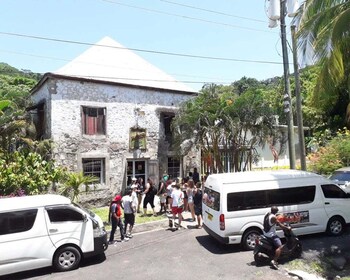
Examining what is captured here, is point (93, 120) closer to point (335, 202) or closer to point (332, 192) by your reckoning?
point (332, 192)

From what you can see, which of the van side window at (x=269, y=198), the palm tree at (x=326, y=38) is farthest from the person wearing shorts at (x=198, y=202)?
the palm tree at (x=326, y=38)

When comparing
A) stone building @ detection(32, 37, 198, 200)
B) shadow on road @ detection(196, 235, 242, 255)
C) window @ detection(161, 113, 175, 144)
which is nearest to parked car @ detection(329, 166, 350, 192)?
shadow on road @ detection(196, 235, 242, 255)

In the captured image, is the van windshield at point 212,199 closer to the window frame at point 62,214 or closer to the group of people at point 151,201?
the group of people at point 151,201

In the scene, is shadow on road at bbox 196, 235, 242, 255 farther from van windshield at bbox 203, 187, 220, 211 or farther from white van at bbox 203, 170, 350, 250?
van windshield at bbox 203, 187, 220, 211

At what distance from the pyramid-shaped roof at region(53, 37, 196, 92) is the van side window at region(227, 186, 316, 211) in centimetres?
990

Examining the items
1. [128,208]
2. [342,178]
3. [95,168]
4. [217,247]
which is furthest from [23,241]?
[342,178]

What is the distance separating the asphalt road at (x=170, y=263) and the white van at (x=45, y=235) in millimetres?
409

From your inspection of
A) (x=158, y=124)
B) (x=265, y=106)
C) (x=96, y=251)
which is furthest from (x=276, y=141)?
(x=96, y=251)

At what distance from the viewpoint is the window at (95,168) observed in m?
16.8

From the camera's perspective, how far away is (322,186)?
10.8 meters

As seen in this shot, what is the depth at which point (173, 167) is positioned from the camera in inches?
774

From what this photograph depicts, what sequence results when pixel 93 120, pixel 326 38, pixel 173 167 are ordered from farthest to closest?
pixel 173 167 → pixel 93 120 → pixel 326 38

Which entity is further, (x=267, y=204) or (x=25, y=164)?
(x=25, y=164)

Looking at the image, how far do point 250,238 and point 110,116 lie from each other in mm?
9828
